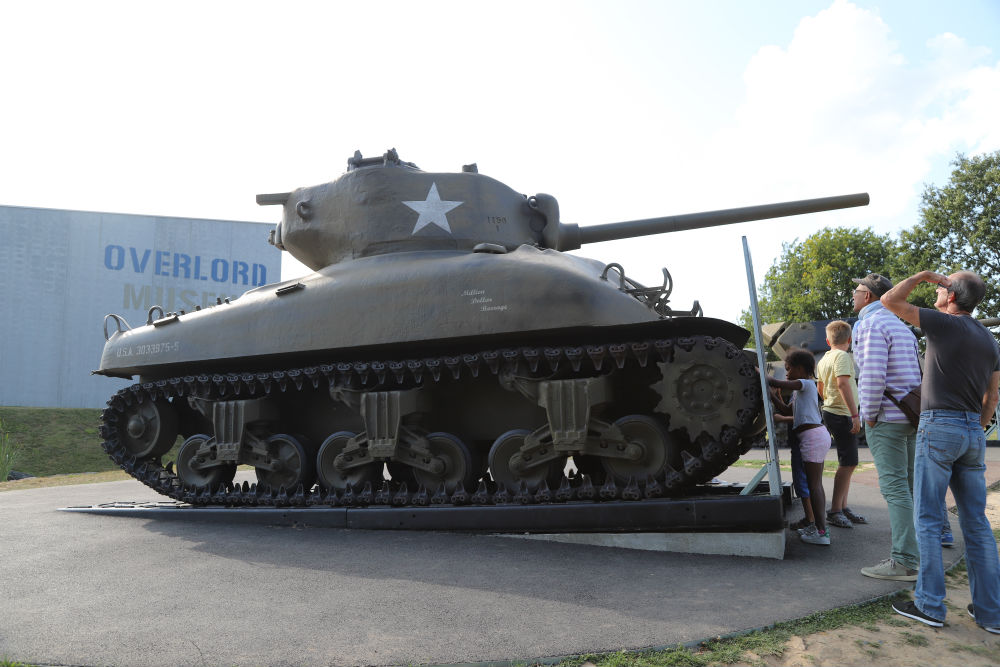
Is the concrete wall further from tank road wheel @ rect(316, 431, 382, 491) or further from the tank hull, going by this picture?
tank road wheel @ rect(316, 431, 382, 491)

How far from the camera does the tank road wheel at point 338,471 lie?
7219mm

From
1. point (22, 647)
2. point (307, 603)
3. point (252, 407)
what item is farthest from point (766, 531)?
point (252, 407)

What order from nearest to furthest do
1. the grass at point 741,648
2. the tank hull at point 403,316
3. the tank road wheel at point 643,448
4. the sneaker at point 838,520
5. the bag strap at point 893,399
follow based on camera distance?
the grass at point 741,648 → the bag strap at point 893,399 → the tank road wheel at point 643,448 → the tank hull at point 403,316 → the sneaker at point 838,520

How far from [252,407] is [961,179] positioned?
39017 millimetres

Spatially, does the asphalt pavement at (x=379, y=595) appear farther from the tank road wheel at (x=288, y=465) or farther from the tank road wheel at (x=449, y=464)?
the tank road wheel at (x=288, y=465)

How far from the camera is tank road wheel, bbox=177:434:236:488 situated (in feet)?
26.2

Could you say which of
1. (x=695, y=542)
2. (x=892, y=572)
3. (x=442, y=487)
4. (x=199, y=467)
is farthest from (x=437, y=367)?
(x=892, y=572)

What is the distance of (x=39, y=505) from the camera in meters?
9.08

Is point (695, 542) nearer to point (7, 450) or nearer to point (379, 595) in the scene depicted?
point (379, 595)

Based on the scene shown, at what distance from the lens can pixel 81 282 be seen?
25.6m

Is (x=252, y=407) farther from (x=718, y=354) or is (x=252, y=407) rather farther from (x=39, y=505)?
(x=718, y=354)

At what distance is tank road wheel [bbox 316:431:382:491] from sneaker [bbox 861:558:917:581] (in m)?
4.55

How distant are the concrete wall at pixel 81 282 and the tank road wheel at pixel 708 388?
2456 cm

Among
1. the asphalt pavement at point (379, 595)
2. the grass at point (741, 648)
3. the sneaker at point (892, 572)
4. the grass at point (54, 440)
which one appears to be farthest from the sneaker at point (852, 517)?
the grass at point (54, 440)
